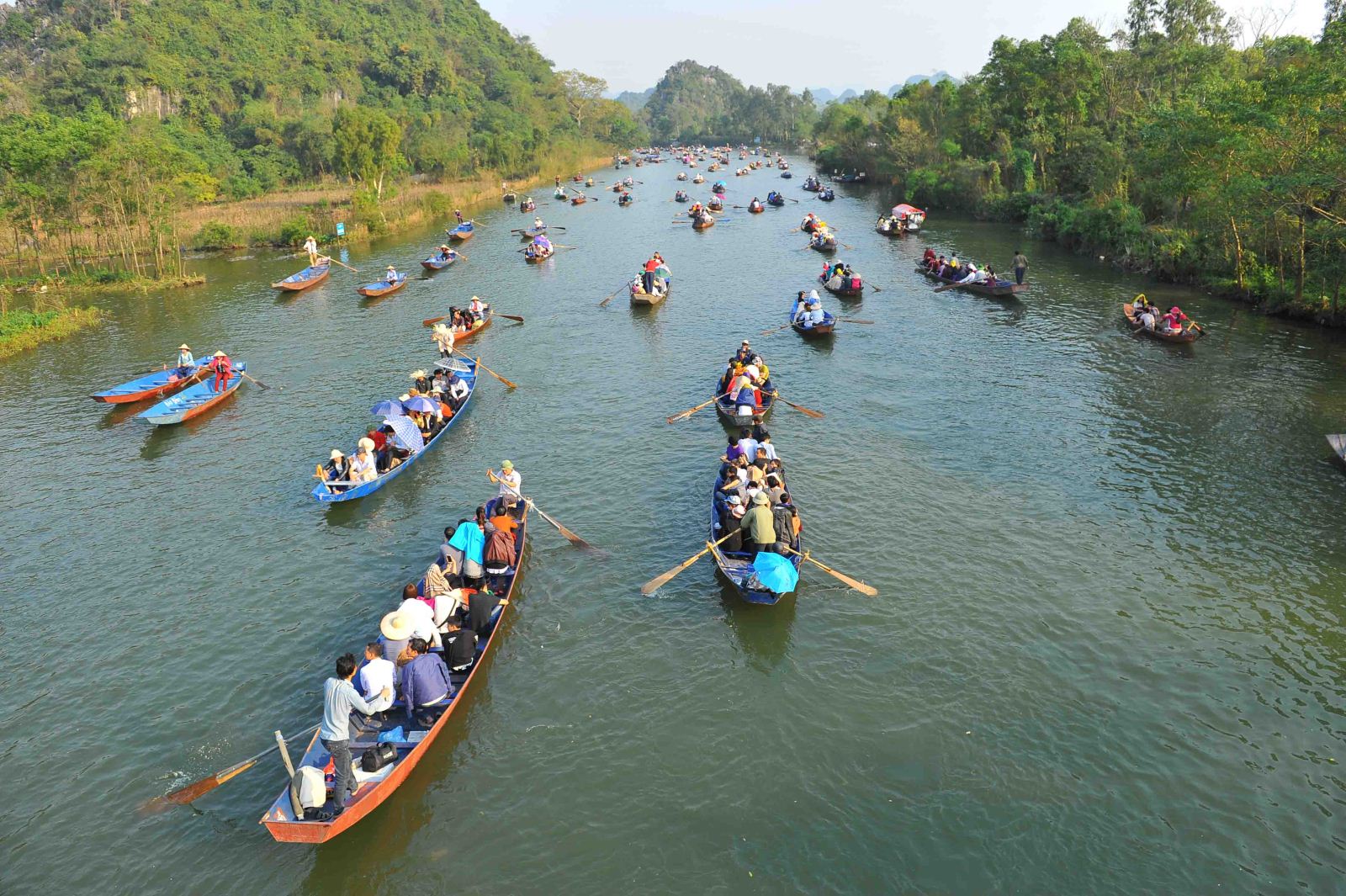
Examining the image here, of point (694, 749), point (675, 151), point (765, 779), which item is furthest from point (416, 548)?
point (675, 151)

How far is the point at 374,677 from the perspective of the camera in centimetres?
1244

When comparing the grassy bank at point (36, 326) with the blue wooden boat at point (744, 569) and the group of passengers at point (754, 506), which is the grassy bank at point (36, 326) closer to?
the group of passengers at point (754, 506)

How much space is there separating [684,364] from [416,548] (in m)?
16.6

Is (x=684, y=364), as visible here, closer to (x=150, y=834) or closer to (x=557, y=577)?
(x=557, y=577)

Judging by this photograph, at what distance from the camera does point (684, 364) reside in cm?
3334

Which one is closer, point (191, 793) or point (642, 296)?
point (191, 793)

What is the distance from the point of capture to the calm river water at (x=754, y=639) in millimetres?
11375


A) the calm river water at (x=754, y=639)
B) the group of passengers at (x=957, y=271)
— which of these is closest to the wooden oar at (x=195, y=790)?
the calm river water at (x=754, y=639)

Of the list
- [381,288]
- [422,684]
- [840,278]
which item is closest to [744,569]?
[422,684]

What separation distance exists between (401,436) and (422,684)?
1206cm

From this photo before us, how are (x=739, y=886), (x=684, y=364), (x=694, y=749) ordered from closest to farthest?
(x=739, y=886)
(x=694, y=749)
(x=684, y=364)

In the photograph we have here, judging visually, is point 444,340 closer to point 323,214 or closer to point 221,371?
point 221,371

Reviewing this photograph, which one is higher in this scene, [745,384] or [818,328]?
[818,328]

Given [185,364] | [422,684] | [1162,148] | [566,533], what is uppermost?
[1162,148]
